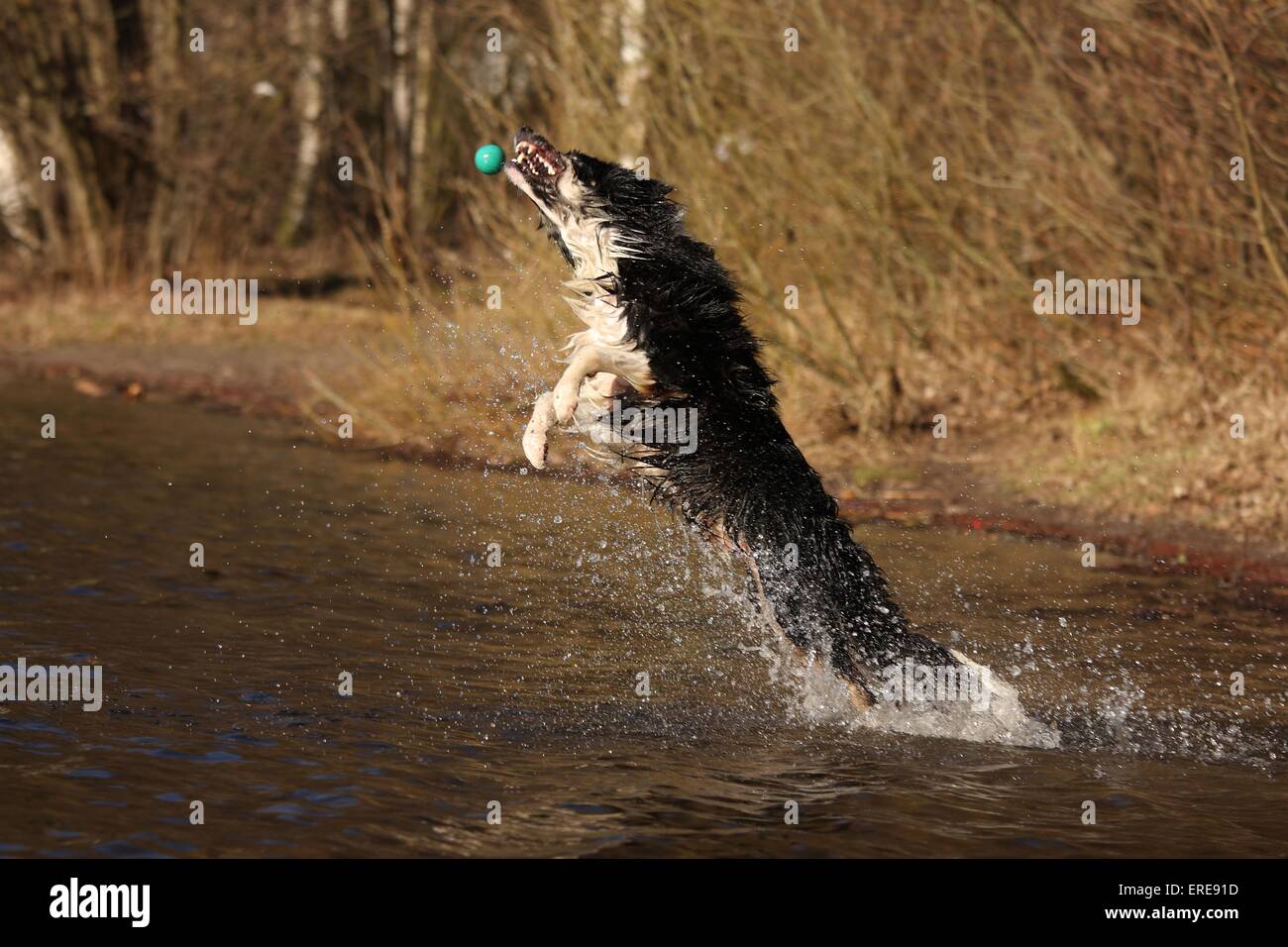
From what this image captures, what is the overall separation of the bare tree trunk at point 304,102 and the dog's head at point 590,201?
16.4m

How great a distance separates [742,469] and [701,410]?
0.31 m

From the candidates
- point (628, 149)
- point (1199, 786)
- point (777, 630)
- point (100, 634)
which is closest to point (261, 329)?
point (628, 149)

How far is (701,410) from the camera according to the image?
645 centimetres

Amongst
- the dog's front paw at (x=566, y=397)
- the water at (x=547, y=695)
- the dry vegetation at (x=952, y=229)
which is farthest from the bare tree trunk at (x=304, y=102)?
the dog's front paw at (x=566, y=397)

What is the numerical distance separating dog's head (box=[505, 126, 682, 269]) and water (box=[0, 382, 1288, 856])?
2084mm

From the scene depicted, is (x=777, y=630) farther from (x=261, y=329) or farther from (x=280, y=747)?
(x=261, y=329)

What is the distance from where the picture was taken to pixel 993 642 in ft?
26.8

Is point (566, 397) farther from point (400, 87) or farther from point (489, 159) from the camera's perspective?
point (400, 87)

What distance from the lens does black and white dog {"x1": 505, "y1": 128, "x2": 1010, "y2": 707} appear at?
641 centimetres

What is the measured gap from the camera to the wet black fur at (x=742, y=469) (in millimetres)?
6395
